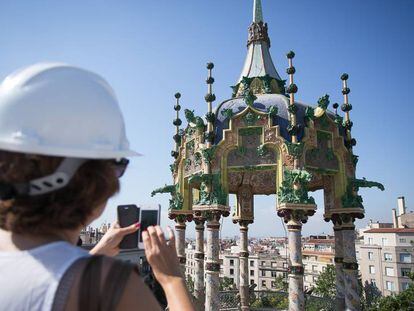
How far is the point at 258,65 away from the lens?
17.0 meters

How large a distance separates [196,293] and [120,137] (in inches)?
588

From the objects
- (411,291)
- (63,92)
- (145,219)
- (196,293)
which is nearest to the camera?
(63,92)

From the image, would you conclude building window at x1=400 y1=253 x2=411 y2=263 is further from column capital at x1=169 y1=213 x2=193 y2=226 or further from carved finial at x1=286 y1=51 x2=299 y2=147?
carved finial at x1=286 y1=51 x2=299 y2=147

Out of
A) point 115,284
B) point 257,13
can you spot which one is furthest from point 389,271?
point 115,284

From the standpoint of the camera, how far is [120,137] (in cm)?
176

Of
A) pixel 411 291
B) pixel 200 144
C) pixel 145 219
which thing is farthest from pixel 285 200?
pixel 411 291

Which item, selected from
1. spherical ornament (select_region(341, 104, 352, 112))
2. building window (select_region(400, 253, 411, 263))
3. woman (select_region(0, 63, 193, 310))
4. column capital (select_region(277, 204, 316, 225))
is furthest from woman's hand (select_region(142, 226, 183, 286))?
building window (select_region(400, 253, 411, 263))

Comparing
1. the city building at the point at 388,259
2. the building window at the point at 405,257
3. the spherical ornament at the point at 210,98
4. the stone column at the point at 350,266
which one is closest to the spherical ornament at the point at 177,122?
the spherical ornament at the point at 210,98

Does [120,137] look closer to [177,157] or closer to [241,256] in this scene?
[177,157]

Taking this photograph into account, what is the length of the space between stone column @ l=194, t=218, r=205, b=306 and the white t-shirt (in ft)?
48.5

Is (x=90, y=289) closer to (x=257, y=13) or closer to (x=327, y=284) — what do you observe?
(x=257, y=13)

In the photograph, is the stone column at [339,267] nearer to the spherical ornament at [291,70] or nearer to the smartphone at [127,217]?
the spherical ornament at [291,70]

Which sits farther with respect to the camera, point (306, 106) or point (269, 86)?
point (269, 86)

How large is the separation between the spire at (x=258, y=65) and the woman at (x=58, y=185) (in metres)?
14.8
